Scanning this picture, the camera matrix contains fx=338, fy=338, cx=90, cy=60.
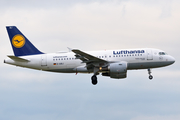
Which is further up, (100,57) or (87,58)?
(100,57)

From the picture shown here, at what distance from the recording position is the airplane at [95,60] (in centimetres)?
4644

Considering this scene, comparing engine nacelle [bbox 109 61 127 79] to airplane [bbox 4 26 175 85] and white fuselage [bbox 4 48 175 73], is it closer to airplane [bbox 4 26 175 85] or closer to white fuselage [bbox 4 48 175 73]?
airplane [bbox 4 26 175 85]

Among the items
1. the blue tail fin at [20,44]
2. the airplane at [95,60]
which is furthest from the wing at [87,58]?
the blue tail fin at [20,44]

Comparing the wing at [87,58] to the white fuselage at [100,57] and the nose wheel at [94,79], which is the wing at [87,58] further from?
the nose wheel at [94,79]

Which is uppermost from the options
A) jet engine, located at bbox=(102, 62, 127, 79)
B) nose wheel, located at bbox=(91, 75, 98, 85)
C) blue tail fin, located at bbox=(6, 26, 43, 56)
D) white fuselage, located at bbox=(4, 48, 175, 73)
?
blue tail fin, located at bbox=(6, 26, 43, 56)

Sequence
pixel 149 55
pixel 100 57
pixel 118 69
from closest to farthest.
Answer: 1. pixel 118 69
2. pixel 149 55
3. pixel 100 57

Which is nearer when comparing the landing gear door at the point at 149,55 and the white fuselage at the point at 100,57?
the white fuselage at the point at 100,57

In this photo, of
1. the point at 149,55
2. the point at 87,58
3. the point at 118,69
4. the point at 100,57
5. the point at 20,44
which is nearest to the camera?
the point at 118,69

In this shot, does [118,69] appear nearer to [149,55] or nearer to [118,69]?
[118,69]

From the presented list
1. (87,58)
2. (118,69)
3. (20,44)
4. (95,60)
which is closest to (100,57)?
(95,60)

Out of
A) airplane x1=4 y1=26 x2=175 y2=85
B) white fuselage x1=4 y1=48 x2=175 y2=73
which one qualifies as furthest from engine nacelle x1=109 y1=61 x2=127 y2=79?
white fuselage x1=4 y1=48 x2=175 y2=73

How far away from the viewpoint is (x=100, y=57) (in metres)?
47.8

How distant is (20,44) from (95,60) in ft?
40.1

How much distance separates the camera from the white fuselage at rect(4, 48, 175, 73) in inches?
1853
